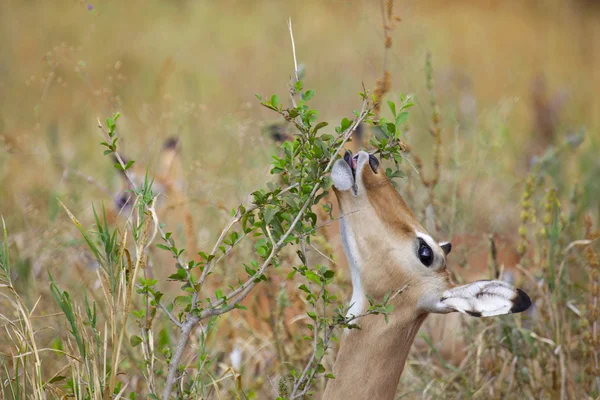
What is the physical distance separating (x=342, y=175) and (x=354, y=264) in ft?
0.71

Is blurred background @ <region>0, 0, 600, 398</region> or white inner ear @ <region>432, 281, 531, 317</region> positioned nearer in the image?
white inner ear @ <region>432, 281, 531, 317</region>

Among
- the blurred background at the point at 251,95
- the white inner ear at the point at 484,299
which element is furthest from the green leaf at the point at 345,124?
the blurred background at the point at 251,95

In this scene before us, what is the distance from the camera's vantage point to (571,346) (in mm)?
2506

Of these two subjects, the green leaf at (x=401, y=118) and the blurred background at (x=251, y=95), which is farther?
the blurred background at (x=251, y=95)

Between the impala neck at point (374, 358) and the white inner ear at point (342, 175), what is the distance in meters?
0.30

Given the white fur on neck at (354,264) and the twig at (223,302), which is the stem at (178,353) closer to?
the twig at (223,302)

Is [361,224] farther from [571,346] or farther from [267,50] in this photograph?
[267,50]

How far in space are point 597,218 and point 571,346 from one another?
1541mm

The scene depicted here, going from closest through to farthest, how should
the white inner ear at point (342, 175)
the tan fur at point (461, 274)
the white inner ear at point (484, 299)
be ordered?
the white inner ear at point (484, 299) → the white inner ear at point (342, 175) → the tan fur at point (461, 274)

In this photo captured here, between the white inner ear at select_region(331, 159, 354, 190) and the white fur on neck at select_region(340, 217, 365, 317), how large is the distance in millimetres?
101

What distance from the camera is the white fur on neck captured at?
1764 mm

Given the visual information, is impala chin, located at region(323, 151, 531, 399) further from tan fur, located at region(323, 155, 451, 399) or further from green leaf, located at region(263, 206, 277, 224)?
green leaf, located at region(263, 206, 277, 224)

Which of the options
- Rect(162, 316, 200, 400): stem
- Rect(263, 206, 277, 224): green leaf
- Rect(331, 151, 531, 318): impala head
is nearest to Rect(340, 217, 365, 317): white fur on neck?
Rect(331, 151, 531, 318): impala head

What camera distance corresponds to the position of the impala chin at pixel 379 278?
1.73 meters
